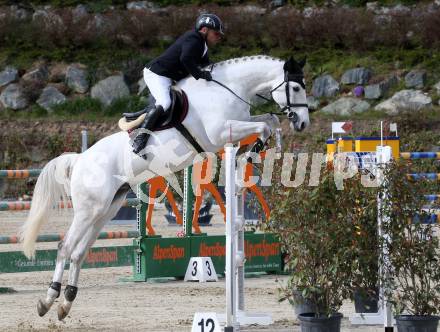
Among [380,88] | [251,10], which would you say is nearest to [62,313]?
[380,88]

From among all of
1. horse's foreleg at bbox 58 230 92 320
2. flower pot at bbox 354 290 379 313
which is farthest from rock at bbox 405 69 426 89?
flower pot at bbox 354 290 379 313

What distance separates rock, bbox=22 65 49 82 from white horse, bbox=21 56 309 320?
1480cm

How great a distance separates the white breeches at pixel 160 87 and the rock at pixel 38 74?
590 inches

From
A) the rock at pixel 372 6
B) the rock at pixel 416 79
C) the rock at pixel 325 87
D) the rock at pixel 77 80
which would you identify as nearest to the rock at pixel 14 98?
the rock at pixel 77 80

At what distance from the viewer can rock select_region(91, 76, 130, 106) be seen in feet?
69.1

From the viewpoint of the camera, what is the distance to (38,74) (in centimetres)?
2181

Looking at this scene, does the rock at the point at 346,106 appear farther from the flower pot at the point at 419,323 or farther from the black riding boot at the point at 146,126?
the flower pot at the point at 419,323

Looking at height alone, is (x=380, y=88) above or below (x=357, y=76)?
below

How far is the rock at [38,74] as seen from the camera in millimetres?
21750

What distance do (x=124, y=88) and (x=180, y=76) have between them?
14.0 m

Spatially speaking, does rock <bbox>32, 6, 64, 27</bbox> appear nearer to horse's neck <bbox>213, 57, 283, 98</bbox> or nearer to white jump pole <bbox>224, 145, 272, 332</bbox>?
horse's neck <bbox>213, 57, 283, 98</bbox>

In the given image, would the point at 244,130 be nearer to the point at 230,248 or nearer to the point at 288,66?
the point at 288,66

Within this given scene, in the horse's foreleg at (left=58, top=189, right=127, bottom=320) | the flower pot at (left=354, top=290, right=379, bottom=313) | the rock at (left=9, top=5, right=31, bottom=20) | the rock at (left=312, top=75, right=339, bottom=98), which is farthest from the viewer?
the rock at (left=9, top=5, right=31, bottom=20)

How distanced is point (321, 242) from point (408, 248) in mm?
487
